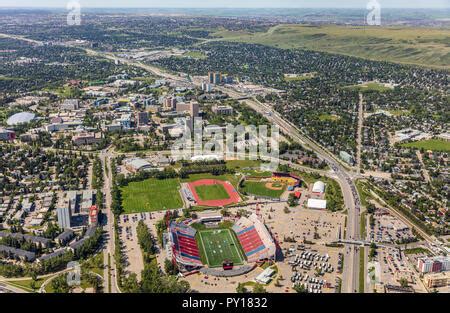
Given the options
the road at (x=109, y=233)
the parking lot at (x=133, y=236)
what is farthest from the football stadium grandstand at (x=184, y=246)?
the road at (x=109, y=233)

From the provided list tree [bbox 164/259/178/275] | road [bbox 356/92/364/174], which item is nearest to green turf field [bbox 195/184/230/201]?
tree [bbox 164/259/178/275]

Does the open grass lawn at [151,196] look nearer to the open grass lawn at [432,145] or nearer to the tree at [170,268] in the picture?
the tree at [170,268]

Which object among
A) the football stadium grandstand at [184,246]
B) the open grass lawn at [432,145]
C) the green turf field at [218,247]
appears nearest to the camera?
the football stadium grandstand at [184,246]

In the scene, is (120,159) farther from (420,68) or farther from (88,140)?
(420,68)

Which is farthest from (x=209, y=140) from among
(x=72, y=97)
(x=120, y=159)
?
(x=72, y=97)

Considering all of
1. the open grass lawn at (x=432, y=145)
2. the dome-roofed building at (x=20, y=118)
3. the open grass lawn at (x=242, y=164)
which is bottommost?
the open grass lawn at (x=242, y=164)

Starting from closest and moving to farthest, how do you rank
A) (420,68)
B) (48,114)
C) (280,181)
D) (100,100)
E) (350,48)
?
(280,181)
(48,114)
(100,100)
(420,68)
(350,48)

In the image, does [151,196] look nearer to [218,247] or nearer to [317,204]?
[218,247]
